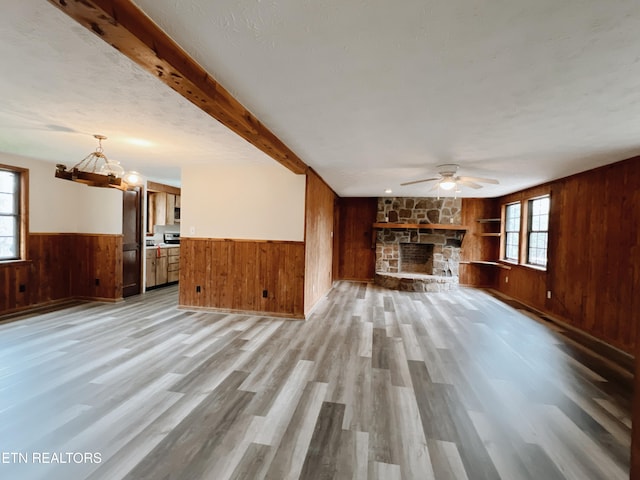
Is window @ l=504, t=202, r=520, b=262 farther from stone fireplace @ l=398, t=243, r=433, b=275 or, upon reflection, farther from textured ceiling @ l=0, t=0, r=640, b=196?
textured ceiling @ l=0, t=0, r=640, b=196

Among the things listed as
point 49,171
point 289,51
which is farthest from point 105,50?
point 49,171

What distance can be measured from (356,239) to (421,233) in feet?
5.48

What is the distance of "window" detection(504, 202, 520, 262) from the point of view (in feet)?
20.6

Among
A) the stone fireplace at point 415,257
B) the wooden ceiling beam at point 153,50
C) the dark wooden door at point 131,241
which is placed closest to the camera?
the wooden ceiling beam at point 153,50

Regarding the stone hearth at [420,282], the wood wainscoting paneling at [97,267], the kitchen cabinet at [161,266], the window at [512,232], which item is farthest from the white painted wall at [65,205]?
the window at [512,232]

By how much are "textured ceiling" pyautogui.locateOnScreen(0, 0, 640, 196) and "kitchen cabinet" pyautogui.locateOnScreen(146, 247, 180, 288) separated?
3.15 m

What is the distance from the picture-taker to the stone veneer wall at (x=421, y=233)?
23.4 feet

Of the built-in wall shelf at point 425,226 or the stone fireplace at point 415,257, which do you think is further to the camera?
the stone fireplace at point 415,257

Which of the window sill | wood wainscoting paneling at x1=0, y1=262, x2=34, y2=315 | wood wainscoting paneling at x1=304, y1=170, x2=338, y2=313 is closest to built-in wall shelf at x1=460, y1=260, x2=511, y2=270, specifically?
the window sill

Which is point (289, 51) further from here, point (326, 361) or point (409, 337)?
point (409, 337)

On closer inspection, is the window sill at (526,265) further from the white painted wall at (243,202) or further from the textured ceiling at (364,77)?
the white painted wall at (243,202)

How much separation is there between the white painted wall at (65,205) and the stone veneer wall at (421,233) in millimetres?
5718

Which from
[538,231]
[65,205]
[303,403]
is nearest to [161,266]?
[65,205]

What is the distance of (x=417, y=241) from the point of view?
7316 mm
